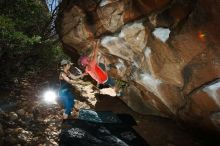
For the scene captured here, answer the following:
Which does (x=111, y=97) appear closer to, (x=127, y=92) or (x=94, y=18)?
(x=127, y=92)

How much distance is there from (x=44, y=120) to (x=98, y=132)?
1.94 meters

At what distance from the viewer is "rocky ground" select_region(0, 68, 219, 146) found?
26.0ft

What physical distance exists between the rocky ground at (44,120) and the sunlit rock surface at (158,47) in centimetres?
50

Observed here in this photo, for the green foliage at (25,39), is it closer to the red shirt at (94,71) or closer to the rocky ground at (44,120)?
the rocky ground at (44,120)

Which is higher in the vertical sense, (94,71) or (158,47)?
(94,71)

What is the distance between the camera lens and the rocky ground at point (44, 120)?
794 cm

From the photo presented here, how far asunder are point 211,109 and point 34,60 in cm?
682

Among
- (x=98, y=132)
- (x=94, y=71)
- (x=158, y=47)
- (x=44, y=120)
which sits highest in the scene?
(x=94, y=71)

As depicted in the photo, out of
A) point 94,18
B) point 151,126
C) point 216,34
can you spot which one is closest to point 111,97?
point 151,126

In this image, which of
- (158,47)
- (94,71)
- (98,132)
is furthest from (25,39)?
(158,47)

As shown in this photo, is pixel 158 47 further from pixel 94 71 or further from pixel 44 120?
pixel 44 120

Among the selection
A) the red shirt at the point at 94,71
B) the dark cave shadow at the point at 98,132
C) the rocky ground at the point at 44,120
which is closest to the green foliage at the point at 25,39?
the rocky ground at the point at 44,120

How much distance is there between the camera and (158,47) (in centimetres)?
775

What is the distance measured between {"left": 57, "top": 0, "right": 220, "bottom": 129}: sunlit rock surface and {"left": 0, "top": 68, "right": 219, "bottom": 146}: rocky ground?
0.50 m
